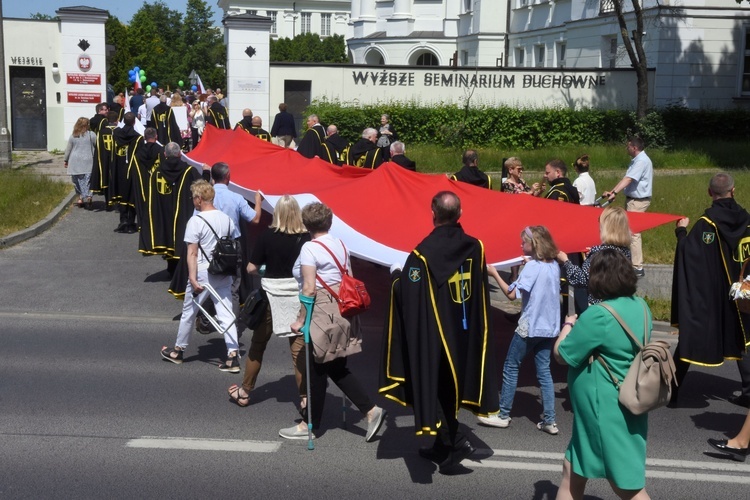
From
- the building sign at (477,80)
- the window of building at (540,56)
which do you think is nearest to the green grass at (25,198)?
the building sign at (477,80)

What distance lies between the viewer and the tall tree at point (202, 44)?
53688mm

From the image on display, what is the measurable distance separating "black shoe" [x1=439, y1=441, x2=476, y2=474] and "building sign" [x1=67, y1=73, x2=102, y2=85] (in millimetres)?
19889

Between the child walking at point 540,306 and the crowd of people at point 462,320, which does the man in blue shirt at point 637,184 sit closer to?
the crowd of people at point 462,320

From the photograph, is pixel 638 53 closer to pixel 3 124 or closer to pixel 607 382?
pixel 3 124

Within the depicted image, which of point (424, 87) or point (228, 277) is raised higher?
point (424, 87)

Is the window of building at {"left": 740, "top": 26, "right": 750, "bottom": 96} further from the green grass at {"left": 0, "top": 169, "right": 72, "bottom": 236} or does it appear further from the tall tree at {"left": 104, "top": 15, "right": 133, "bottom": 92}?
the tall tree at {"left": 104, "top": 15, "right": 133, "bottom": 92}

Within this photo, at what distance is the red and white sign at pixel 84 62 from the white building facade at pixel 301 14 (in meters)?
73.8

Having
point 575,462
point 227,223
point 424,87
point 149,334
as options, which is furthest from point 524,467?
point 424,87

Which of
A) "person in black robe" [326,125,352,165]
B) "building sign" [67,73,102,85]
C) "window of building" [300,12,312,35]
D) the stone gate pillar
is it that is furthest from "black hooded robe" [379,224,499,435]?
"window of building" [300,12,312,35]

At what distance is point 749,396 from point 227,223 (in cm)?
482

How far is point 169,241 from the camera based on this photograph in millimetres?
12578

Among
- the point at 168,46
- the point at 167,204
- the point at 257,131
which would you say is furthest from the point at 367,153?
the point at 168,46

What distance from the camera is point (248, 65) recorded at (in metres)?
26.4

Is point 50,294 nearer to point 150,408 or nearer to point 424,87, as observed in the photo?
point 150,408
